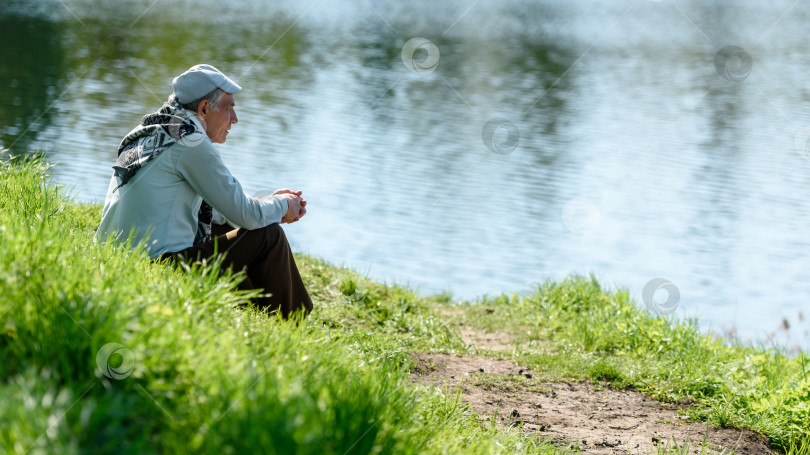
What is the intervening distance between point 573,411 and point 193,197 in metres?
2.74

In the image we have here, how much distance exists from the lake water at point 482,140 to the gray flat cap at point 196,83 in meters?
4.68

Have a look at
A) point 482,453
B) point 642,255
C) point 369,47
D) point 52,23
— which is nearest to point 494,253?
point 642,255

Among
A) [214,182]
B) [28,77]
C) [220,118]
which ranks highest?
[220,118]

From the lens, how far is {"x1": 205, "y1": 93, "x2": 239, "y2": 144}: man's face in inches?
190

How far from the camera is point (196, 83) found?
4688mm

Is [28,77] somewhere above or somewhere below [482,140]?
below

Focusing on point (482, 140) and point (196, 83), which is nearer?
point (196, 83)

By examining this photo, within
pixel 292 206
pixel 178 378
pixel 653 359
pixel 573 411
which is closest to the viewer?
pixel 178 378

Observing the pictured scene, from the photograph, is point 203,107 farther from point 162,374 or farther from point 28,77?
point 28,77

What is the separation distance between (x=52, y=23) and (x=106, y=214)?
25.2m

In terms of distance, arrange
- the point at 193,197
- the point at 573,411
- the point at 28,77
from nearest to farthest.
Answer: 1. the point at 193,197
2. the point at 573,411
3. the point at 28,77

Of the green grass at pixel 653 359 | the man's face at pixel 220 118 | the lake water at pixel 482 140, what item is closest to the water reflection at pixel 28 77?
the lake water at pixel 482 140

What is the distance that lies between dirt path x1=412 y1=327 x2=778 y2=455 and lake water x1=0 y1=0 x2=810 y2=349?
3.10 meters

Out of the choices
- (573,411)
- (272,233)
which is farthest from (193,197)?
(573,411)
